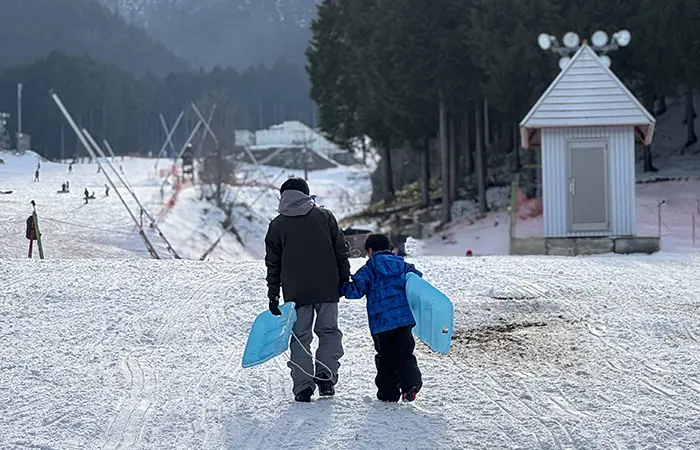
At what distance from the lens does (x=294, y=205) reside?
6.55 meters

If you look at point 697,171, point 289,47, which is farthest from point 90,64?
point 289,47

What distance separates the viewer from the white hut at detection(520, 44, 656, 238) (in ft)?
59.5

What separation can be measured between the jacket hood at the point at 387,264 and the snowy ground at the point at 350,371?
914 millimetres

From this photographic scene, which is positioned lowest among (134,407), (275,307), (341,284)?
(134,407)

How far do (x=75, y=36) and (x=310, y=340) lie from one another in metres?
103

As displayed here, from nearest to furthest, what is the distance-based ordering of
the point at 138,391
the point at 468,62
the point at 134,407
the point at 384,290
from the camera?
the point at 384,290 → the point at 134,407 → the point at 138,391 → the point at 468,62

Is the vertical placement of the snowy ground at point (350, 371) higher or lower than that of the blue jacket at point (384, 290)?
lower

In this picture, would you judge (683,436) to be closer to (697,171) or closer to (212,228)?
(697,171)

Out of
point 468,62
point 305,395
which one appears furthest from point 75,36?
point 305,395

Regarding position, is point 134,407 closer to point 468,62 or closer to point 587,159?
point 587,159

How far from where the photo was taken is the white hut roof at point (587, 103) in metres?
18.0

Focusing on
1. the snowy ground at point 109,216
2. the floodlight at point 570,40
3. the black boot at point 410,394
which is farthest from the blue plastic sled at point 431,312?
the floodlight at point 570,40

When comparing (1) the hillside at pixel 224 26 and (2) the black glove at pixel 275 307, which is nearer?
(2) the black glove at pixel 275 307

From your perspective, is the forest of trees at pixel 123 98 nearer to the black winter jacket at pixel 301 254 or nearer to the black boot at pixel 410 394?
the black winter jacket at pixel 301 254
